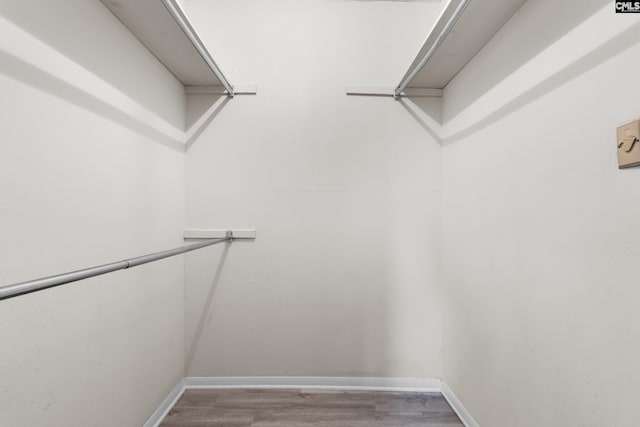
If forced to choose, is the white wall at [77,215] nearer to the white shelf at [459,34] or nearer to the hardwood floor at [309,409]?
the hardwood floor at [309,409]

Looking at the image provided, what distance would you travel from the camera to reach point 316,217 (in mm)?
1721

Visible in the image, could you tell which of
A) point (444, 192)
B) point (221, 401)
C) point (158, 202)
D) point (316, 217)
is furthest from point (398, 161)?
point (221, 401)

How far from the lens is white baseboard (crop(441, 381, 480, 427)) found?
137cm

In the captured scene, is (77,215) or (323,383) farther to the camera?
(323,383)

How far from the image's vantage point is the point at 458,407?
4.88 feet

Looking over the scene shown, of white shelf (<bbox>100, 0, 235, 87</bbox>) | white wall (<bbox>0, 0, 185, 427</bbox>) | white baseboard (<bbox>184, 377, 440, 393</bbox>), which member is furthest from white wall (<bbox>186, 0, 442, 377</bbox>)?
white wall (<bbox>0, 0, 185, 427</bbox>)

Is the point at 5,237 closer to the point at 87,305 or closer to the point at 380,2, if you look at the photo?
the point at 87,305

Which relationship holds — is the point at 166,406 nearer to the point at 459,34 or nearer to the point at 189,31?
the point at 189,31

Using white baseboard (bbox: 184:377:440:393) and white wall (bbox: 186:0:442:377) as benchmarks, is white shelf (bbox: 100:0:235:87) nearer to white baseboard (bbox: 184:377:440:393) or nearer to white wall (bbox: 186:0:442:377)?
white wall (bbox: 186:0:442:377)

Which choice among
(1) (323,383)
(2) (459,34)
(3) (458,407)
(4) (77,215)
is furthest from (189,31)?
(3) (458,407)

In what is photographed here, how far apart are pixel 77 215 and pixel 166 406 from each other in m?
1.32

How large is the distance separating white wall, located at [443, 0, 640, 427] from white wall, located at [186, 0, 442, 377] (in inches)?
15.1

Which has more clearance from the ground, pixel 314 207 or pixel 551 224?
pixel 314 207

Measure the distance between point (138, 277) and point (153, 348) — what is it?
1.53ft
